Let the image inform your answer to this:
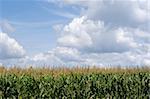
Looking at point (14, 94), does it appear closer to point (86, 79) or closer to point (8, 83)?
point (8, 83)

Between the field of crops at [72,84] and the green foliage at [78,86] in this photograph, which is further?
the field of crops at [72,84]

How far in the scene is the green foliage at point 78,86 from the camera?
18.6 m

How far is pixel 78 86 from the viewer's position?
20859 mm

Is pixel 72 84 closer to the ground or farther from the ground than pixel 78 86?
farther from the ground

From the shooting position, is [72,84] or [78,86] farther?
[78,86]

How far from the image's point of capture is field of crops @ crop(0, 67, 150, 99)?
61.4 ft

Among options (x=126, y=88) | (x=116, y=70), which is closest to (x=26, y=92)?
(x=126, y=88)

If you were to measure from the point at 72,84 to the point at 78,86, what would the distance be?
40cm

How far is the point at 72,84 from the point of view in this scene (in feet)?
67.7

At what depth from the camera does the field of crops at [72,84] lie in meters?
18.7

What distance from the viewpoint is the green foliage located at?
18609mm

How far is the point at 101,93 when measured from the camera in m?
22.0

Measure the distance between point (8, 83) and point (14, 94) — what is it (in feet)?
1.81

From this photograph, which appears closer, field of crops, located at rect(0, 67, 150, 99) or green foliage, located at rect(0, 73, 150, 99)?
green foliage, located at rect(0, 73, 150, 99)
